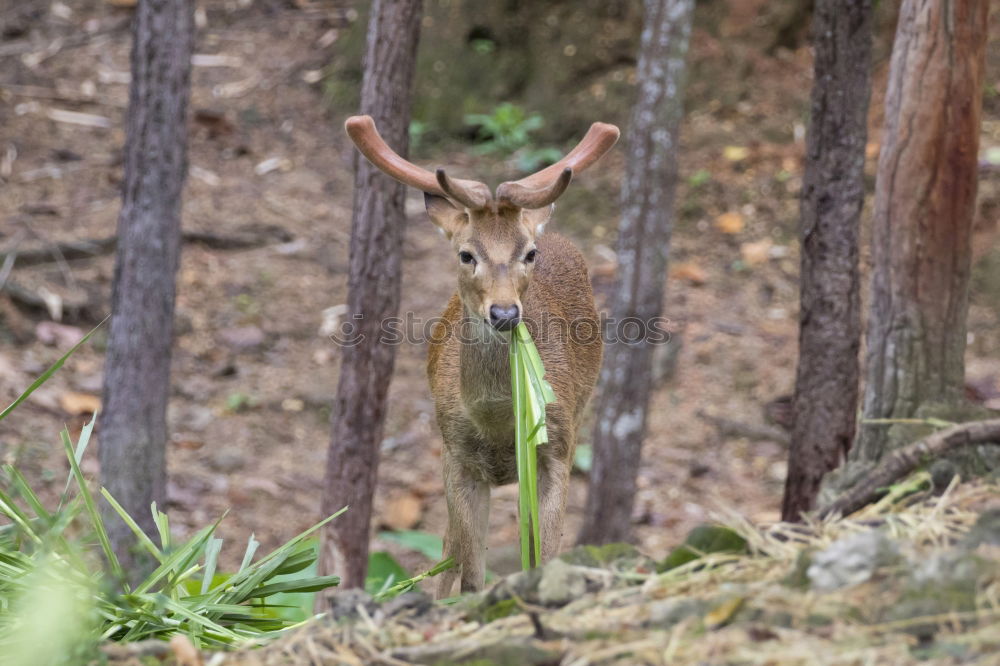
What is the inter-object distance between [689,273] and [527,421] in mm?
7270

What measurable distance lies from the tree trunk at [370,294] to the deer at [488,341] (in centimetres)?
79

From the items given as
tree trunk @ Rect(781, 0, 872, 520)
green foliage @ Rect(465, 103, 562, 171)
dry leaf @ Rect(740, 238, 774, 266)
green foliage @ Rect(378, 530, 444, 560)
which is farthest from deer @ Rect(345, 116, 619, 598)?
green foliage @ Rect(465, 103, 562, 171)

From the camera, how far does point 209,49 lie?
1403 cm

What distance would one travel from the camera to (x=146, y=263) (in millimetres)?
6652

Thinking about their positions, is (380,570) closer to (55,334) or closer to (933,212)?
(933,212)

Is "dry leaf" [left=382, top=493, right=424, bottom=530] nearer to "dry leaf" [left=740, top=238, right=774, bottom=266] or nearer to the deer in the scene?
the deer

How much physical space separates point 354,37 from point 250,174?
7.19 ft

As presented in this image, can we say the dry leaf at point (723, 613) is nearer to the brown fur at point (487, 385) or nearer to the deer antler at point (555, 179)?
the brown fur at point (487, 385)

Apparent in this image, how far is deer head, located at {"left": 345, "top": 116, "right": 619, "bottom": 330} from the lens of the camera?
4918 millimetres

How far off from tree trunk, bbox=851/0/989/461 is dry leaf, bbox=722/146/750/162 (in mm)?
6987

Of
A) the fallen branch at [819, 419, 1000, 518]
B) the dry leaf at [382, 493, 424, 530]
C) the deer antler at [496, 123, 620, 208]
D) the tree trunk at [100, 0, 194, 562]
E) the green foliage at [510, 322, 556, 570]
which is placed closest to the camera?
the fallen branch at [819, 419, 1000, 518]

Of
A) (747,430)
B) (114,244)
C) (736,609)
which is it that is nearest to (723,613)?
(736,609)

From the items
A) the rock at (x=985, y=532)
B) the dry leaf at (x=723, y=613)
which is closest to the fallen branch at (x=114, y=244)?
the dry leaf at (x=723, y=613)

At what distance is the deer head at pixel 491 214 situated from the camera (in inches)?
194
